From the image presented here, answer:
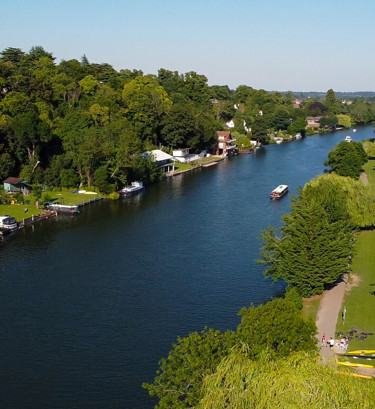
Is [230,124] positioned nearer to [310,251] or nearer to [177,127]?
[177,127]

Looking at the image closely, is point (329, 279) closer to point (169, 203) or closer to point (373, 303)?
point (373, 303)

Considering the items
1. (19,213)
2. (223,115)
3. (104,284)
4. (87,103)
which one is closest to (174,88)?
(223,115)

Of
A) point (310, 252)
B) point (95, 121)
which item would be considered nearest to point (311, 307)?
point (310, 252)

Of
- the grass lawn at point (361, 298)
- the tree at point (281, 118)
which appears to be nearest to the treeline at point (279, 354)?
the grass lawn at point (361, 298)

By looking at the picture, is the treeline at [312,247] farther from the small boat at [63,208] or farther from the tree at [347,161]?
the tree at [347,161]

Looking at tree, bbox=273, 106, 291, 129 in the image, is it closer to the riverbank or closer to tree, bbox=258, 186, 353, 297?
the riverbank

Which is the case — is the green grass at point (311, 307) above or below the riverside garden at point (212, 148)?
below

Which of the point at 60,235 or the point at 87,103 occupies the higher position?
the point at 87,103
